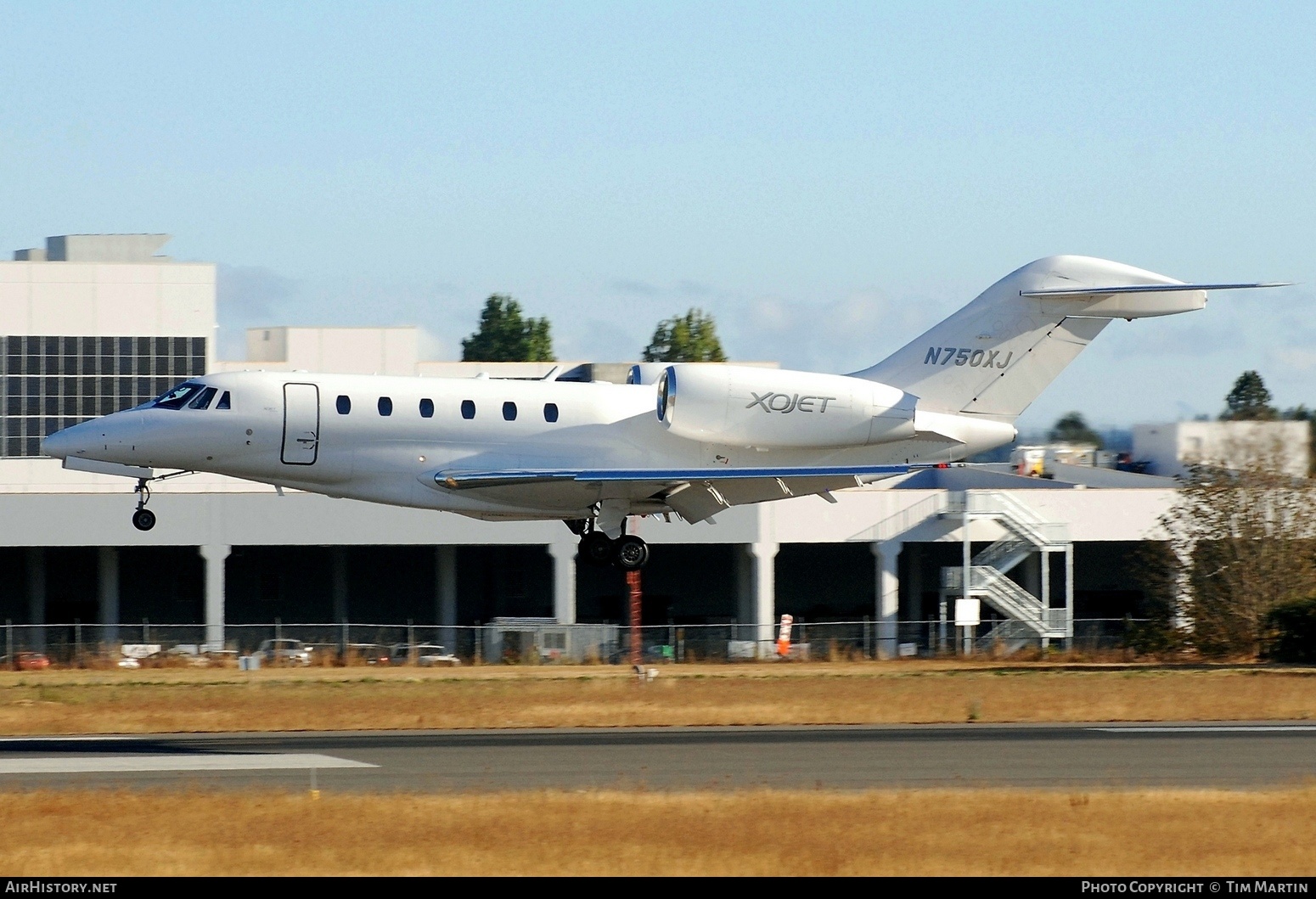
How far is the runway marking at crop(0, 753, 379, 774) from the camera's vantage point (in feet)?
68.5

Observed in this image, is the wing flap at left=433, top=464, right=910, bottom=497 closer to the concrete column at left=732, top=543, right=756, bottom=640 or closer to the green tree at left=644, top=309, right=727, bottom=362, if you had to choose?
the concrete column at left=732, top=543, right=756, bottom=640

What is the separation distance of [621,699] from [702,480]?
6.88m

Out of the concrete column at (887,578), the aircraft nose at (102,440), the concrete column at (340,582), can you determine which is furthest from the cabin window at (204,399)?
the concrete column at (887,578)

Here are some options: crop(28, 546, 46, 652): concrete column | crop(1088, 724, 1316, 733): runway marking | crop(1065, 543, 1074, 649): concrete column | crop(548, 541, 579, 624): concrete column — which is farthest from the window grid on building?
crop(1088, 724, 1316, 733): runway marking

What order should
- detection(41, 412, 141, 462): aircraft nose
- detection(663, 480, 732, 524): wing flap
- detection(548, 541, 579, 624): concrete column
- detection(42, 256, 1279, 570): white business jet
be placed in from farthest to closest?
detection(548, 541, 579, 624): concrete column < detection(663, 480, 732, 524): wing flap < detection(42, 256, 1279, 570): white business jet < detection(41, 412, 141, 462): aircraft nose

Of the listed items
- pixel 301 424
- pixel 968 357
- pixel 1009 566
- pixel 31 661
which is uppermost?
pixel 968 357

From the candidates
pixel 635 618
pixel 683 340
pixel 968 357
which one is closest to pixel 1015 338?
pixel 968 357

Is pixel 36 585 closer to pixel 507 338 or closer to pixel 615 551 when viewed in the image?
pixel 615 551

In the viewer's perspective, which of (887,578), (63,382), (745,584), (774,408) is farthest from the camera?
(745,584)

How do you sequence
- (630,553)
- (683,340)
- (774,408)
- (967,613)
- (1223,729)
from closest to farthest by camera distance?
(774,408) → (630,553) → (1223,729) → (967,613) → (683,340)

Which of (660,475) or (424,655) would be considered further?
(424,655)

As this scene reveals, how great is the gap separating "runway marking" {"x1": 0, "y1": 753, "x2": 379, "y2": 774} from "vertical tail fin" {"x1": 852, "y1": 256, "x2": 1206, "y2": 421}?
1110 cm

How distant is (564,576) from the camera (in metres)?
47.2
